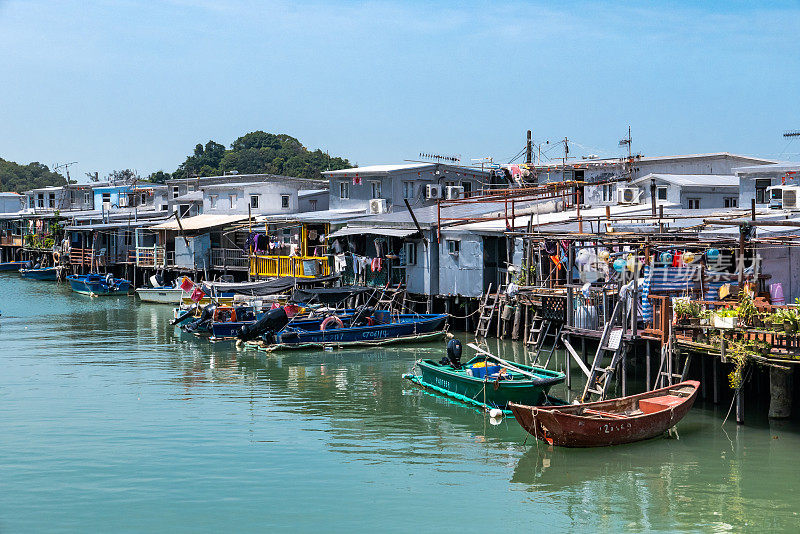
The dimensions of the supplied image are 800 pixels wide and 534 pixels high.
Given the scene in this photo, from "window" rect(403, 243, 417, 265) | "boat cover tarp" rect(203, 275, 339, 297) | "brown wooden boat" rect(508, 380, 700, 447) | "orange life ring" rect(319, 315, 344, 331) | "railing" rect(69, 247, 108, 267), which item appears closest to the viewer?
"brown wooden boat" rect(508, 380, 700, 447)

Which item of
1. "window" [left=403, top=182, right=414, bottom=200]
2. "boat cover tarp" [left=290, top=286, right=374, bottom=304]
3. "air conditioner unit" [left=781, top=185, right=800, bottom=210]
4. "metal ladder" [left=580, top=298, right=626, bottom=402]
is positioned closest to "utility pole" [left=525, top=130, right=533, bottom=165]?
"window" [left=403, top=182, right=414, bottom=200]

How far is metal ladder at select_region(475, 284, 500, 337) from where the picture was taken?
32094 mm

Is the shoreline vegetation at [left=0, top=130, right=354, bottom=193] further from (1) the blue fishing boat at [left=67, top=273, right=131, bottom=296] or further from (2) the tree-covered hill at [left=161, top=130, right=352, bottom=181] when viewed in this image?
(1) the blue fishing boat at [left=67, top=273, right=131, bottom=296]

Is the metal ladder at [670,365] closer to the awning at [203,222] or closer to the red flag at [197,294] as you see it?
the red flag at [197,294]

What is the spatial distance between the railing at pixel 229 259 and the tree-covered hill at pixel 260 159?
117ft

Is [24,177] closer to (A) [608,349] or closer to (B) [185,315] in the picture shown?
(B) [185,315]

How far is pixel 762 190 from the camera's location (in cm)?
3484

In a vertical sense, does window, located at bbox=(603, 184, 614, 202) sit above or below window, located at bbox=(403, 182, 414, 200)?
below

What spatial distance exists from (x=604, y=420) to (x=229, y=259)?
35552 mm

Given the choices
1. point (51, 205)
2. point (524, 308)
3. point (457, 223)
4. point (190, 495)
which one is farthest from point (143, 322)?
point (51, 205)

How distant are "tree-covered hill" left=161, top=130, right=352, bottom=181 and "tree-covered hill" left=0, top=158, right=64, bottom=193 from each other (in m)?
28.0

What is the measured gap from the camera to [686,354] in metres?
20.5

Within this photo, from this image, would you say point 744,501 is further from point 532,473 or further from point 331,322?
point 331,322

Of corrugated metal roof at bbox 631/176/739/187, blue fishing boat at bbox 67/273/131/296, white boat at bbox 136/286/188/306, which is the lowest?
white boat at bbox 136/286/188/306
